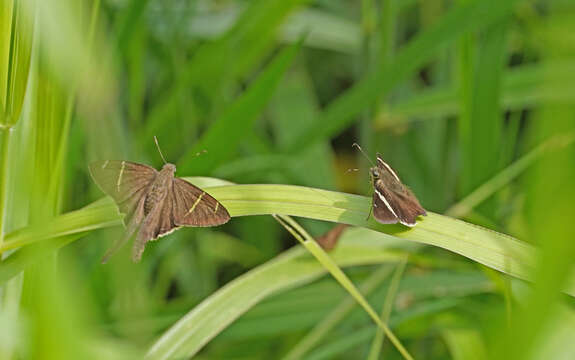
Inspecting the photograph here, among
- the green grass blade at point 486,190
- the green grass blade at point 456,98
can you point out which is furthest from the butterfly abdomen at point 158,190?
the green grass blade at point 456,98

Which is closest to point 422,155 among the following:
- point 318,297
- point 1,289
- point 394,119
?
point 394,119

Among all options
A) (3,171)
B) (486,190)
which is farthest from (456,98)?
(3,171)

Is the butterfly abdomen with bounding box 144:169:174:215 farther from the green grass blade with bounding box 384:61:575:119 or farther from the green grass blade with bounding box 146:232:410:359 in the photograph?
the green grass blade with bounding box 384:61:575:119

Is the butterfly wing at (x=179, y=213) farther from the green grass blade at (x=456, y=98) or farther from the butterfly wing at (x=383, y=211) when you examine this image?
the green grass blade at (x=456, y=98)

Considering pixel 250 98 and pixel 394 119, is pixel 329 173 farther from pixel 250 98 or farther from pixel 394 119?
pixel 250 98

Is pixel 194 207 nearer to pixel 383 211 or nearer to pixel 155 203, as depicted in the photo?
pixel 155 203
